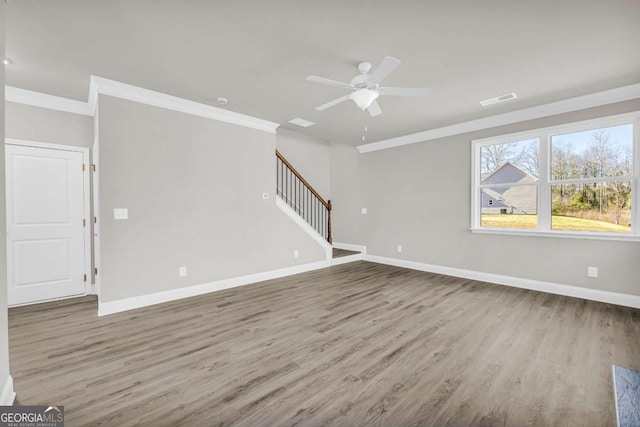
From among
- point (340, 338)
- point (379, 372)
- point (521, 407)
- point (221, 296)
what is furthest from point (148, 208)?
point (521, 407)

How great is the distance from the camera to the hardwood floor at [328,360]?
5.56 ft

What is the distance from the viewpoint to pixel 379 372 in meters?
2.09

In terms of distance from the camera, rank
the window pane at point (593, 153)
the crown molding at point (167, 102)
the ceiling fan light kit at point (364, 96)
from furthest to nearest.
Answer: the window pane at point (593, 153) < the crown molding at point (167, 102) < the ceiling fan light kit at point (364, 96)

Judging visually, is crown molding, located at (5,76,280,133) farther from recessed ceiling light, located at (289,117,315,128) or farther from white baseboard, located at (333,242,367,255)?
white baseboard, located at (333,242,367,255)

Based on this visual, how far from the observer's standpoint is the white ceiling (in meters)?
2.04

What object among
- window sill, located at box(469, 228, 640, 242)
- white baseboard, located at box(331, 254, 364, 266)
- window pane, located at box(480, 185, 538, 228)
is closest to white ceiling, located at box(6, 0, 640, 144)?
window pane, located at box(480, 185, 538, 228)

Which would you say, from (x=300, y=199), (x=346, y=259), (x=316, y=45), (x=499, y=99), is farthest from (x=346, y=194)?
(x=316, y=45)

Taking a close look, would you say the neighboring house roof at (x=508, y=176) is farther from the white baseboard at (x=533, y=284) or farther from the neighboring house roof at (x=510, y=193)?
the white baseboard at (x=533, y=284)

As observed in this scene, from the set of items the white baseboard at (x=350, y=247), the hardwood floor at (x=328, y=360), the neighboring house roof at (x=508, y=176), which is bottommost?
the hardwood floor at (x=328, y=360)

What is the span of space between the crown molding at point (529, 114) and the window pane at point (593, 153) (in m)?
0.36

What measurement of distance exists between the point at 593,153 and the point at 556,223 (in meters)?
1.03

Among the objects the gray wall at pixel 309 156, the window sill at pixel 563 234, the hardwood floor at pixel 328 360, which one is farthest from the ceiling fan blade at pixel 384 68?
the gray wall at pixel 309 156

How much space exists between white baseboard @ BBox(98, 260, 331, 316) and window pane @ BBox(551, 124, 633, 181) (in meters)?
4.25

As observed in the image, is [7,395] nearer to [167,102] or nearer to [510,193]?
[167,102]
